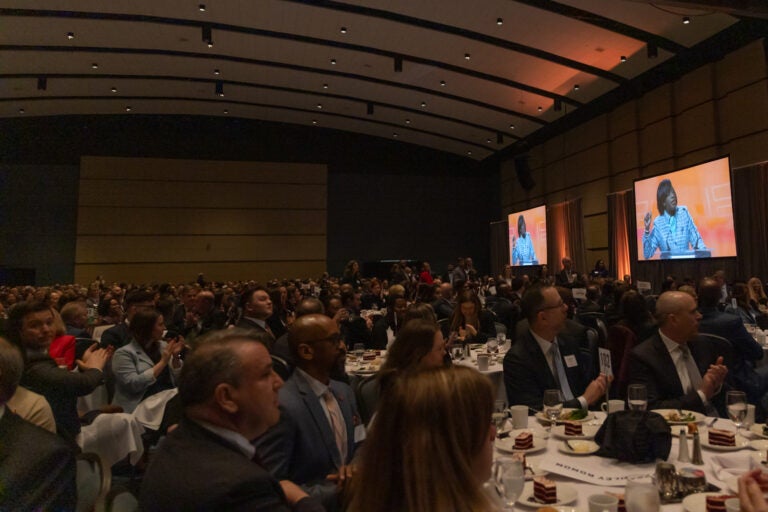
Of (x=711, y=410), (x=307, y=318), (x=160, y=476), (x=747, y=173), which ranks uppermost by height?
(x=747, y=173)

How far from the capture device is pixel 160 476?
1148mm

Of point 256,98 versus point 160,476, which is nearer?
point 160,476

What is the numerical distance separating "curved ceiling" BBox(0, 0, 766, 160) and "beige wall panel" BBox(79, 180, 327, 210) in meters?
2.37

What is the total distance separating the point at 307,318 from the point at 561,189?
1315 cm

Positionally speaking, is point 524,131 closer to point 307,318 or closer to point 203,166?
point 203,166

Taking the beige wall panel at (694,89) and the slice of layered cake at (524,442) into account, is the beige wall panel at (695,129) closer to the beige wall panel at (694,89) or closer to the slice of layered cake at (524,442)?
the beige wall panel at (694,89)

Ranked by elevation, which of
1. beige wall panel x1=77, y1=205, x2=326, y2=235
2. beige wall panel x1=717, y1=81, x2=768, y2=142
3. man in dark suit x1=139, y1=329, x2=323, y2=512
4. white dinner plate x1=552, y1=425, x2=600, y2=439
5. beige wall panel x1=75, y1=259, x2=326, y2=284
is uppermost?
beige wall panel x1=717, y1=81, x2=768, y2=142

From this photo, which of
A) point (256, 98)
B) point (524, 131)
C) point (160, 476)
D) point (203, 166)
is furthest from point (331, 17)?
point (160, 476)

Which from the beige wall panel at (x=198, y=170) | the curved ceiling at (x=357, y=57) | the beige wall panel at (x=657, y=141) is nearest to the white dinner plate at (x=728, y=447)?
the curved ceiling at (x=357, y=57)

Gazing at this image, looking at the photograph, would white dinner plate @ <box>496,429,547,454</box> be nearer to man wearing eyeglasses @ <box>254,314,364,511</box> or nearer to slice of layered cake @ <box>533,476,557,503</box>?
slice of layered cake @ <box>533,476,557,503</box>

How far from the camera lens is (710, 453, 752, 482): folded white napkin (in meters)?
1.64

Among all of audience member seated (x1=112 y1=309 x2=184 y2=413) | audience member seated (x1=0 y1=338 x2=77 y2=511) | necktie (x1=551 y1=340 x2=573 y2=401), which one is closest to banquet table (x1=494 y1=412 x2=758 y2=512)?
necktie (x1=551 y1=340 x2=573 y2=401)

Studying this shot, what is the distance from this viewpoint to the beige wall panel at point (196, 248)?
1580cm

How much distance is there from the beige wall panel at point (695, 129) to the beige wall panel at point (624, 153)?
3.76ft
